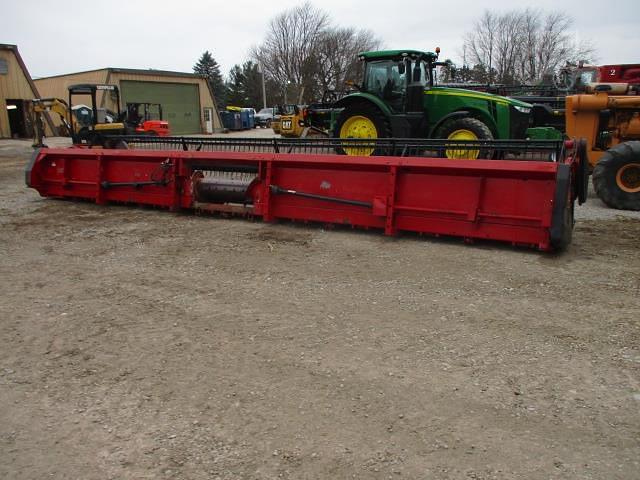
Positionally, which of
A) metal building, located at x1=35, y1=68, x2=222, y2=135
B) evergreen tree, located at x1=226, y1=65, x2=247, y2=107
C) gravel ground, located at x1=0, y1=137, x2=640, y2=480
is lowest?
gravel ground, located at x1=0, y1=137, x2=640, y2=480

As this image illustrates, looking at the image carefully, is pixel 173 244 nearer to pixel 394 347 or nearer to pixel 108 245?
pixel 108 245

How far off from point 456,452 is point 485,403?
456 mm

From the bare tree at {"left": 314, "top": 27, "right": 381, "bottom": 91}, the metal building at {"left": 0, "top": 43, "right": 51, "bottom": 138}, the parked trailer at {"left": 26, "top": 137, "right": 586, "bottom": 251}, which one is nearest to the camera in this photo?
the parked trailer at {"left": 26, "top": 137, "right": 586, "bottom": 251}

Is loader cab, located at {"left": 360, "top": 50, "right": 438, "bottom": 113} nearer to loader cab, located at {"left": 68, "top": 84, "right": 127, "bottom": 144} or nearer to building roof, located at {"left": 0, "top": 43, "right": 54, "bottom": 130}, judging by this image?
loader cab, located at {"left": 68, "top": 84, "right": 127, "bottom": 144}

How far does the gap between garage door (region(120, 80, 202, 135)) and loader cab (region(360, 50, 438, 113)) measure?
23517 mm

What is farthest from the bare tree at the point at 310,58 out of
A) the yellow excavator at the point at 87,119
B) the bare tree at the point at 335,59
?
the yellow excavator at the point at 87,119

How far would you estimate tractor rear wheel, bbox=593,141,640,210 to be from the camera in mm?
8023

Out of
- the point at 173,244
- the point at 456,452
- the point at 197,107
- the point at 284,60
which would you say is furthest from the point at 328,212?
the point at 284,60

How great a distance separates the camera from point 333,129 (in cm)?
1063

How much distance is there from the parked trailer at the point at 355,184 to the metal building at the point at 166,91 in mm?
23462

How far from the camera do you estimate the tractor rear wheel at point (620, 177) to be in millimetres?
8023

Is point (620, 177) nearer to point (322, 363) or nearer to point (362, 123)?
point (362, 123)

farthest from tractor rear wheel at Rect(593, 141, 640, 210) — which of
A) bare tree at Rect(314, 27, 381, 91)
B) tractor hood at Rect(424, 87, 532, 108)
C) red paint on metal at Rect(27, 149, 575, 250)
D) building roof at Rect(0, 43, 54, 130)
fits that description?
bare tree at Rect(314, 27, 381, 91)

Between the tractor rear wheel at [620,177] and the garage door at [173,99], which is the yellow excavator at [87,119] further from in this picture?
the tractor rear wheel at [620,177]
